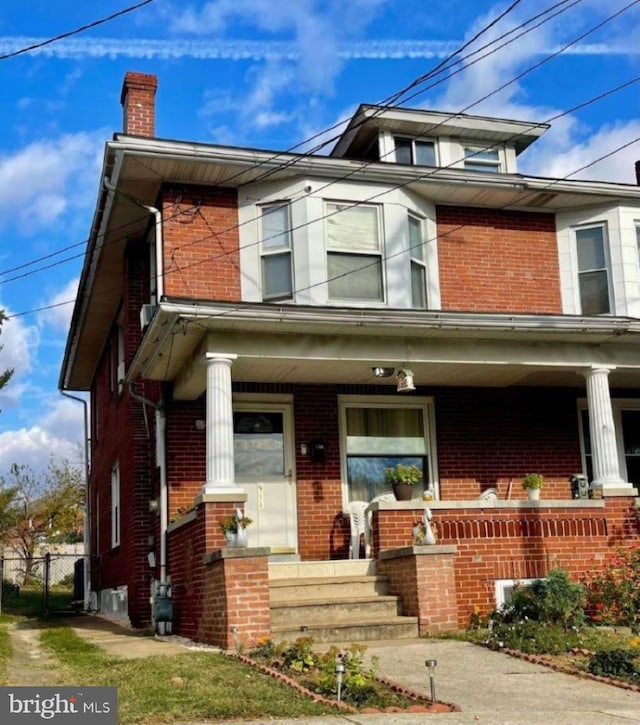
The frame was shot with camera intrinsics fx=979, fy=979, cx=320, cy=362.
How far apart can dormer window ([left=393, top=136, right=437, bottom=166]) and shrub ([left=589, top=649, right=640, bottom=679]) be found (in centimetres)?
922

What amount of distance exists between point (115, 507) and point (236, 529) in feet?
26.1

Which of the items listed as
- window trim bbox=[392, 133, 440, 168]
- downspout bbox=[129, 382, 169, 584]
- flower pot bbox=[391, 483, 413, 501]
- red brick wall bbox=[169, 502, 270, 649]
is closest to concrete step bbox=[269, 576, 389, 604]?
red brick wall bbox=[169, 502, 270, 649]

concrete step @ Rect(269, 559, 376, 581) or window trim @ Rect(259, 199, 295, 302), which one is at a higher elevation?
window trim @ Rect(259, 199, 295, 302)

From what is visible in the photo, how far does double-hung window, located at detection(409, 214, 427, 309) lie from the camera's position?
559 inches

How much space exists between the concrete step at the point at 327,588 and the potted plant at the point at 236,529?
41.3 inches

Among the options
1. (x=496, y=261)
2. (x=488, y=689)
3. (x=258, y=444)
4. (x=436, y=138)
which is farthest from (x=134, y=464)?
(x=488, y=689)

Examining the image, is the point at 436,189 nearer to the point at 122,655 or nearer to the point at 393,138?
the point at 393,138

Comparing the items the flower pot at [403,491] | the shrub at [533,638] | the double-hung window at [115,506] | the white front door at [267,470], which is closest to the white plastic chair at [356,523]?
the flower pot at [403,491]

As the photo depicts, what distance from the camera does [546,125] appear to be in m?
16.7

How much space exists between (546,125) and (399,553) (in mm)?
8741

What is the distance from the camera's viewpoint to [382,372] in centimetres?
1282

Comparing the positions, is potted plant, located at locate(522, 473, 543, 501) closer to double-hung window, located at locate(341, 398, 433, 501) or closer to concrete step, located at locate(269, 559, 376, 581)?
double-hung window, located at locate(341, 398, 433, 501)

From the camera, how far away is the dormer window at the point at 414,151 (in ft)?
51.8

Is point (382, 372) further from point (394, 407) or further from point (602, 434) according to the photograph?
point (602, 434)
